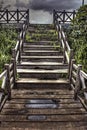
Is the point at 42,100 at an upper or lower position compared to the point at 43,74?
lower

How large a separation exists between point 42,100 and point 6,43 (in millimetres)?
6375

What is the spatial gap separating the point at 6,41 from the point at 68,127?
840 cm

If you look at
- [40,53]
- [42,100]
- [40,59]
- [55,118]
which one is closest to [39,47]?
[40,53]

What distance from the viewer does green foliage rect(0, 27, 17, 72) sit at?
35.0 ft

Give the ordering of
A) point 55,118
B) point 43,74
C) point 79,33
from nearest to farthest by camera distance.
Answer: point 55,118
point 43,74
point 79,33

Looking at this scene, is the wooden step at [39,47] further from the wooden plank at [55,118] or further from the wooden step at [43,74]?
the wooden plank at [55,118]

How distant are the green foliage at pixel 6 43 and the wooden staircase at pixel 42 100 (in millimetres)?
815

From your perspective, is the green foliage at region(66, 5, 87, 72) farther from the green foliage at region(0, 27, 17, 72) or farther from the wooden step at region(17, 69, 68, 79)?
the green foliage at region(0, 27, 17, 72)

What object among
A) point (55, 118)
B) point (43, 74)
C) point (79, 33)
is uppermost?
point (79, 33)

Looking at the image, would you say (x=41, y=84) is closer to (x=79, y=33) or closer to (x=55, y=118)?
(x=55, y=118)

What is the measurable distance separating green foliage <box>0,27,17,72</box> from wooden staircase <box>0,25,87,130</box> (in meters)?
0.82

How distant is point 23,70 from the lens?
32.6ft

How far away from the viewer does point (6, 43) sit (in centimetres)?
1308

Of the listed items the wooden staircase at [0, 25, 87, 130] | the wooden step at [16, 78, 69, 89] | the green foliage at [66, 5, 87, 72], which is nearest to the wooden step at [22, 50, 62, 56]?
the wooden staircase at [0, 25, 87, 130]
